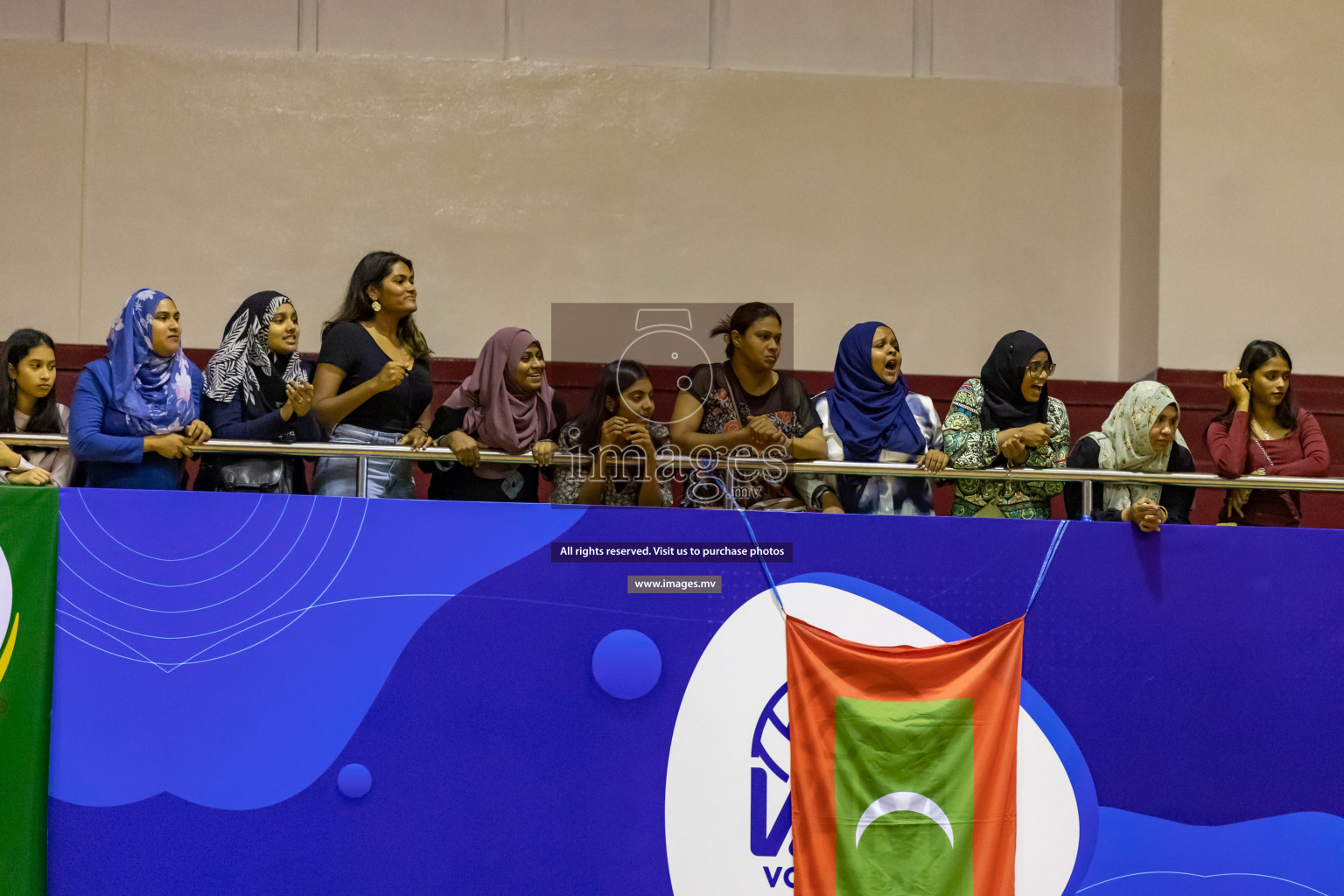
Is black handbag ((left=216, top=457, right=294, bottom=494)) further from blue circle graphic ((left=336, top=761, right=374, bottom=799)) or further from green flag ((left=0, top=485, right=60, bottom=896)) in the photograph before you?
Answer: blue circle graphic ((left=336, top=761, right=374, bottom=799))

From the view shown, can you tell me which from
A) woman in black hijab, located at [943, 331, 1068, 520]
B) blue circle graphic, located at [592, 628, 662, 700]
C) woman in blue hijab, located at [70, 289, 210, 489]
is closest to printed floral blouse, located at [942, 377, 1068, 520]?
woman in black hijab, located at [943, 331, 1068, 520]

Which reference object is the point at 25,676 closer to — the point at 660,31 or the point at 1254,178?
the point at 660,31

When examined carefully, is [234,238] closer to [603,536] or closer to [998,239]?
[603,536]

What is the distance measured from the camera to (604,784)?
3955mm

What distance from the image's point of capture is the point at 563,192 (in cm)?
686

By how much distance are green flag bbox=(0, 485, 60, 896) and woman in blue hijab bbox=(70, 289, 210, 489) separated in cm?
21

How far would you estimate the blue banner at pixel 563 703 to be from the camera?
389 cm

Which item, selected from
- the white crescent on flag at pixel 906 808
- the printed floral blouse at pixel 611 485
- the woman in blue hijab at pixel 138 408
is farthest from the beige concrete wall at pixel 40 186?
the white crescent on flag at pixel 906 808

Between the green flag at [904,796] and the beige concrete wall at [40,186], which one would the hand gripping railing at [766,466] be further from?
the beige concrete wall at [40,186]

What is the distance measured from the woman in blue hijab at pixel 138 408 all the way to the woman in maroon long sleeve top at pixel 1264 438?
348 cm

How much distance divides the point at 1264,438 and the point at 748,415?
2.00m

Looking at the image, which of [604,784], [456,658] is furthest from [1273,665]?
[456,658]

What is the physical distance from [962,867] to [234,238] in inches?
191

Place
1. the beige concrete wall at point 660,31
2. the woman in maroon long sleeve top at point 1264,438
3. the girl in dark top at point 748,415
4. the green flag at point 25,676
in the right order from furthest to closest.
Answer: the beige concrete wall at point 660,31, the woman in maroon long sleeve top at point 1264,438, the girl in dark top at point 748,415, the green flag at point 25,676
